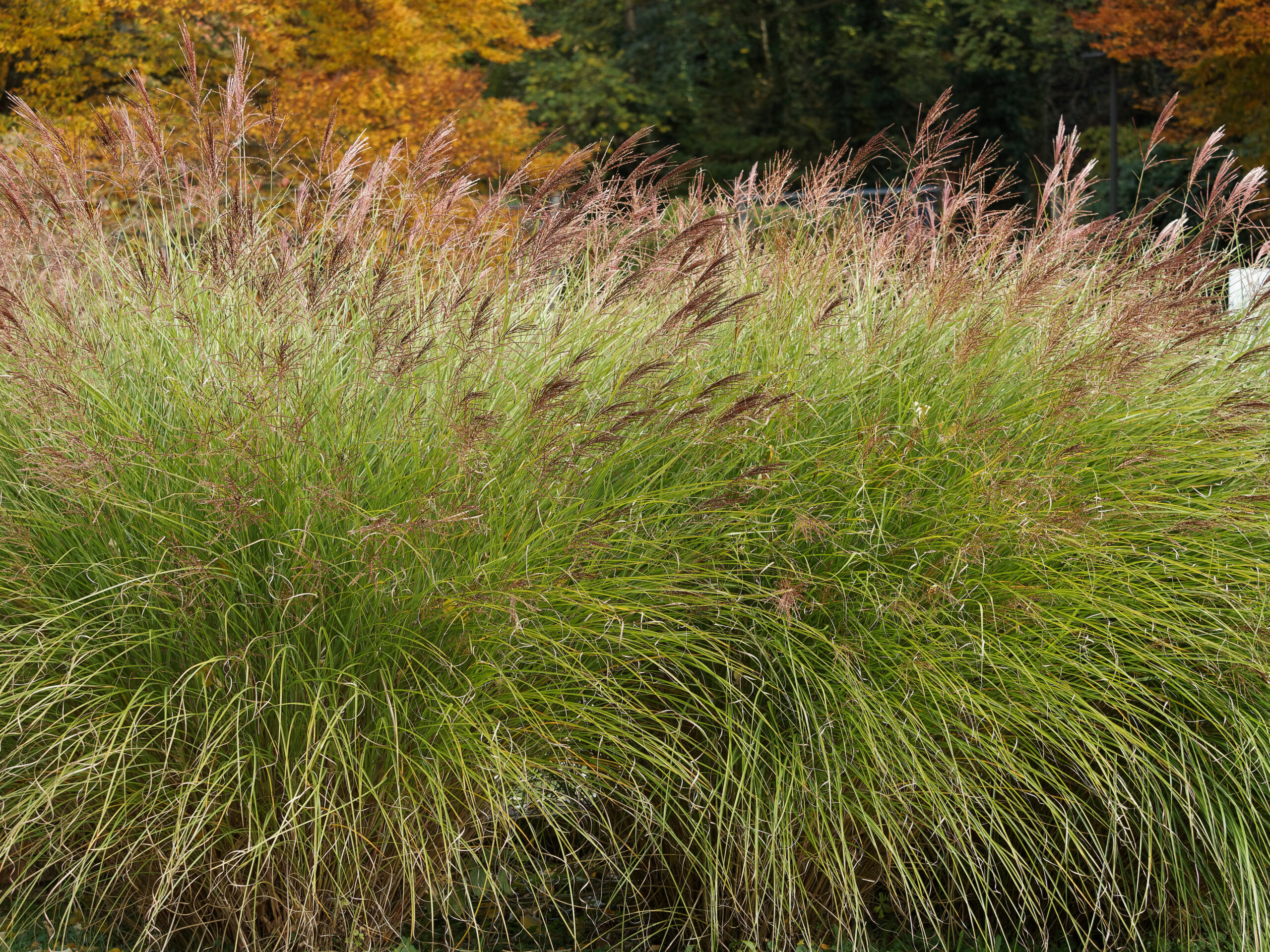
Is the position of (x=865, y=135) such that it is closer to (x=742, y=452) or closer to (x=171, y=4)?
(x=171, y=4)

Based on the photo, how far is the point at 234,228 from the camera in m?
3.24

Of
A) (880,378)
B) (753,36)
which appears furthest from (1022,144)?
(880,378)

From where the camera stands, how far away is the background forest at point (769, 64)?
16.5m

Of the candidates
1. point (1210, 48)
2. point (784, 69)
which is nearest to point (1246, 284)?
point (1210, 48)

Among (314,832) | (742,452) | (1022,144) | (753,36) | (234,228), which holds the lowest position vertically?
(1022,144)

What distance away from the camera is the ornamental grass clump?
2.96m

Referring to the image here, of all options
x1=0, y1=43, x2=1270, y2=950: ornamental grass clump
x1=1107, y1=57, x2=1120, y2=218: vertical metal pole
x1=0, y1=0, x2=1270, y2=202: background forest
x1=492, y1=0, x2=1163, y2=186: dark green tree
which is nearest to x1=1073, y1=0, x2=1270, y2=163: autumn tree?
x1=0, y1=0, x2=1270, y2=202: background forest

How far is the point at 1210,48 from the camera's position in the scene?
17844 mm

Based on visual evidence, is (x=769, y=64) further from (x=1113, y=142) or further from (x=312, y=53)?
(x=312, y=53)

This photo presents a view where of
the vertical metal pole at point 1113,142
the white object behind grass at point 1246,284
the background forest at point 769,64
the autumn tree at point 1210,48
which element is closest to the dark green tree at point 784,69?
the background forest at point 769,64

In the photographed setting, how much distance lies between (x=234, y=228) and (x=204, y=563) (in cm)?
90

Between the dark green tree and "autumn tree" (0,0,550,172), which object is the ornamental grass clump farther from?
the dark green tree

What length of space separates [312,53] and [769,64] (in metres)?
19.3

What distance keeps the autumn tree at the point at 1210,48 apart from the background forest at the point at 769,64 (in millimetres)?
30
